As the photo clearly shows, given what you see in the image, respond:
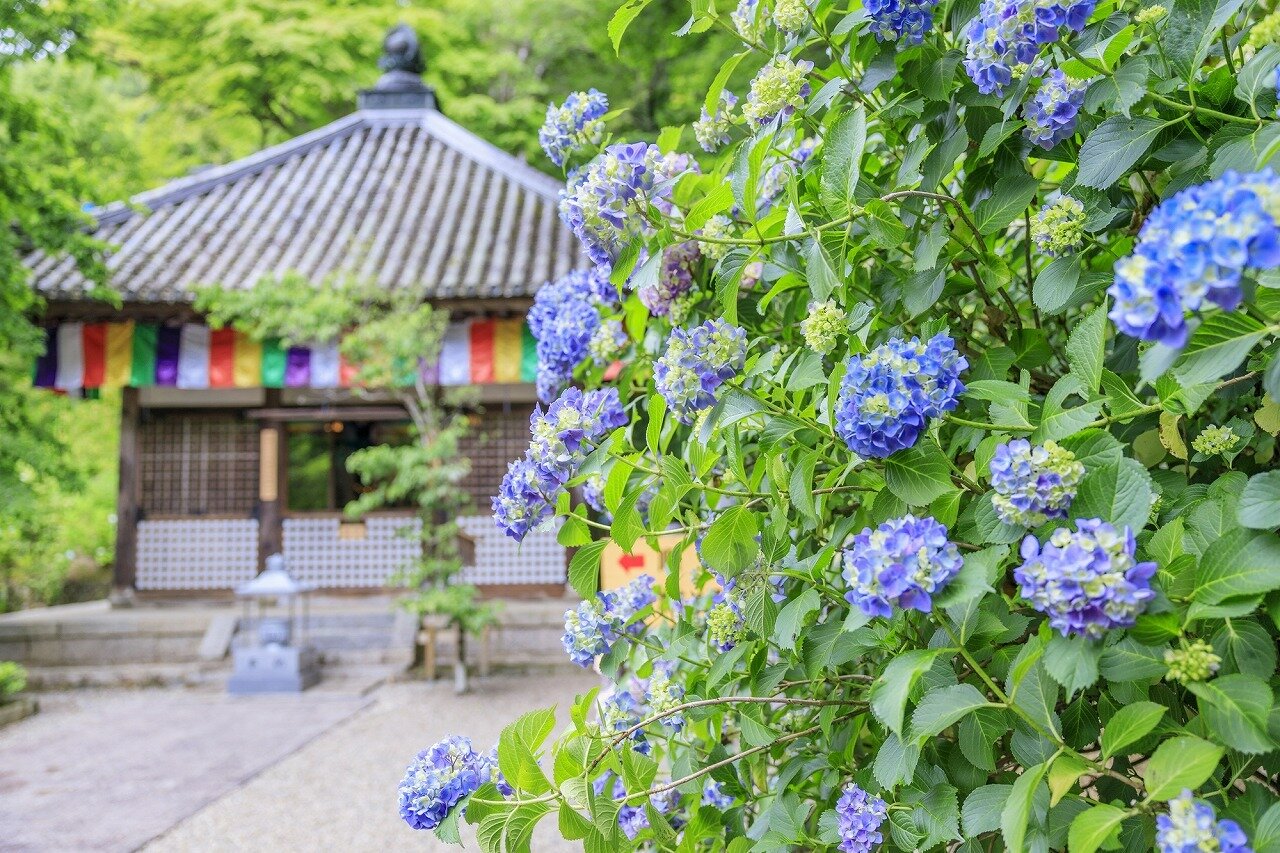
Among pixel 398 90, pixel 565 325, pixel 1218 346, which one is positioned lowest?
pixel 1218 346

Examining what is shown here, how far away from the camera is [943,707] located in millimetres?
871

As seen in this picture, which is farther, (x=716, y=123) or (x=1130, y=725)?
(x=716, y=123)

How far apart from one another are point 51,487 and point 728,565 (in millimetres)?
14787

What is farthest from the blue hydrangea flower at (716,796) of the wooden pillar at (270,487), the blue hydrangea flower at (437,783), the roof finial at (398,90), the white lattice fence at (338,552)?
the roof finial at (398,90)

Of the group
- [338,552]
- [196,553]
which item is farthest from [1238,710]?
[196,553]

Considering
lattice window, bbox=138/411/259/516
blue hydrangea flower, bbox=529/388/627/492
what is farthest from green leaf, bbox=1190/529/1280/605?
lattice window, bbox=138/411/259/516

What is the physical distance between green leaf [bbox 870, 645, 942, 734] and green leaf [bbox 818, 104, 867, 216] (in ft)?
1.59

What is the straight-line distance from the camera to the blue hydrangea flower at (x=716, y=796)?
1.38 metres

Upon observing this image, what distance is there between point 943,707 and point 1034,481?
0.73ft

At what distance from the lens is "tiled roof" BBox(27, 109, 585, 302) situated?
28.9 feet

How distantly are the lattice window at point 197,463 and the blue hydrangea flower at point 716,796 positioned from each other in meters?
9.84

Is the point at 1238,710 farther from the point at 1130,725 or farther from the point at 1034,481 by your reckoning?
the point at 1034,481

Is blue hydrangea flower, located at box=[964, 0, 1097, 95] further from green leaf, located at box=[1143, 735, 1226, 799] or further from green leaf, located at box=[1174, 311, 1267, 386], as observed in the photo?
green leaf, located at box=[1143, 735, 1226, 799]

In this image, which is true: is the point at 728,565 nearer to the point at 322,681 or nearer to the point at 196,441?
the point at 322,681
